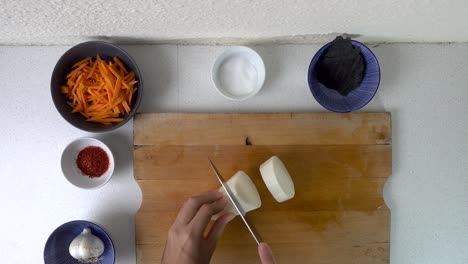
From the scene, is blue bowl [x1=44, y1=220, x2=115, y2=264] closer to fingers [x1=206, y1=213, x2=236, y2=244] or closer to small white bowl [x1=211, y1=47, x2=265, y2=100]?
fingers [x1=206, y1=213, x2=236, y2=244]

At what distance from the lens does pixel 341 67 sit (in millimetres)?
988

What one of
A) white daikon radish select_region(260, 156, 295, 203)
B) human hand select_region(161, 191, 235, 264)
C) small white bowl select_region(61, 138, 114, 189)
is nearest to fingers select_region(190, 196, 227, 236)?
human hand select_region(161, 191, 235, 264)

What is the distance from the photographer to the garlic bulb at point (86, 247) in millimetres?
966

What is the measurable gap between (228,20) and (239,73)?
0.62 ft

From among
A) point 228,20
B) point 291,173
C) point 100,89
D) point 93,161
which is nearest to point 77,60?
point 100,89

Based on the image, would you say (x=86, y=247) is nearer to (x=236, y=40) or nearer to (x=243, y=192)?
(x=243, y=192)

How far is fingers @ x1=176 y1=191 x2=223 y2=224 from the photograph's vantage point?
3.18ft

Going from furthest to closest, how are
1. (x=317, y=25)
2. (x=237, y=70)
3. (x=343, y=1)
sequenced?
(x=237, y=70) → (x=317, y=25) → (x=343, y=1)

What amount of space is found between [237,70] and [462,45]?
0.65 metres

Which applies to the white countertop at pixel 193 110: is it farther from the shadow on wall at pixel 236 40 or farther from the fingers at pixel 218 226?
the fingers at pixel 218 226

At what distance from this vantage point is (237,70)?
3.43ft

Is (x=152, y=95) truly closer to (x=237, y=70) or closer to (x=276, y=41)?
(x=237, y=70)

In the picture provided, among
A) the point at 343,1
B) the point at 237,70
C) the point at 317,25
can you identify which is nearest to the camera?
the point at 343,1

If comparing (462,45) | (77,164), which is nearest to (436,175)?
(462,45)
